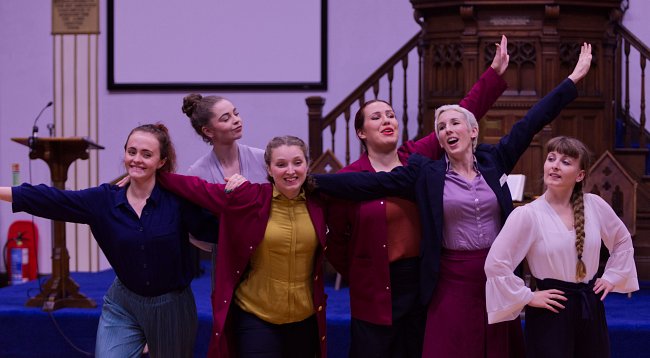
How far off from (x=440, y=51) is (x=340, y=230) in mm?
3848

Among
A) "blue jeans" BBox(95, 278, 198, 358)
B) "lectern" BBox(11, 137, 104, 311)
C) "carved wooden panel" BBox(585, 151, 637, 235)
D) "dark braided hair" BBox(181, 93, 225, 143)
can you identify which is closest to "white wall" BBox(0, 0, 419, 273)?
"lectern" BBox(11, 137, 104, 311)

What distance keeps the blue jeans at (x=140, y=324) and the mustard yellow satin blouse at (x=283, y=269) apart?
0.83 ft

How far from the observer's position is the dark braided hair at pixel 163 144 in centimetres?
311

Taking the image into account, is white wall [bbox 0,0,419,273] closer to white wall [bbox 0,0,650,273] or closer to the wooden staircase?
white wall [bbox 0,0,650,273]

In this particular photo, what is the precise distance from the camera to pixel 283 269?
9.86ft

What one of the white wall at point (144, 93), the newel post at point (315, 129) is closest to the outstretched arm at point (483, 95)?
the newel post at point (315, 129)

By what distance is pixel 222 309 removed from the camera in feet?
9.97

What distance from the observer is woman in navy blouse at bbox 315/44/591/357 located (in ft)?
9.93

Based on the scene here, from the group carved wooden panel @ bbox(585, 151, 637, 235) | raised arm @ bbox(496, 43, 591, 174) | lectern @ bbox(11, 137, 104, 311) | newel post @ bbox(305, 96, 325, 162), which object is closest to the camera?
raised arm @ bbox(496, 43, 591, 174)

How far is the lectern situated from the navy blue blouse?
237 centimetres

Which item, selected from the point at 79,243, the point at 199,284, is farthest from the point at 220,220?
the point at 79,243

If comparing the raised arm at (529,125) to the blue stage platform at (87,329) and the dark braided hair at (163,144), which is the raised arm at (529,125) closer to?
the dark braided hair at (163,144)

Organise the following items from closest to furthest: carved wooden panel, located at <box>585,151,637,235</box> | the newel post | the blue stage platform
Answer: the blue stage platform → carved wooden panel, located at <box>585,151,637,235</box> → the newel post

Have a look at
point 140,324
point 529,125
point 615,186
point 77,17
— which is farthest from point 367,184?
point 77,17
